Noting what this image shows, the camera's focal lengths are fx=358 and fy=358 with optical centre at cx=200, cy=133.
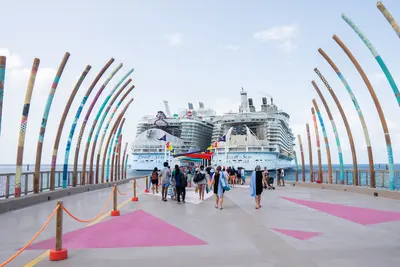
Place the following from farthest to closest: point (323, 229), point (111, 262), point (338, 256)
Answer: point (323, 229), point (338, 256), point (111, 262)

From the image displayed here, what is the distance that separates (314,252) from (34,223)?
6997 mm

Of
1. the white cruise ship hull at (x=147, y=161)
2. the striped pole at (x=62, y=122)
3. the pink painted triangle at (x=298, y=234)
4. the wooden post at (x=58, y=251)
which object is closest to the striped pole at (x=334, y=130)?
the striped pole at (x=62, y=122)

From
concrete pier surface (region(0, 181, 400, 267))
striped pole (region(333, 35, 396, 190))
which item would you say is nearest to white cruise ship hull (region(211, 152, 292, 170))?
striped pole (region(333, 35, 396, 190))

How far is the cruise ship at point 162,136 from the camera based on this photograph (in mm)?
75375

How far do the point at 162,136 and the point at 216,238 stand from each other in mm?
72270

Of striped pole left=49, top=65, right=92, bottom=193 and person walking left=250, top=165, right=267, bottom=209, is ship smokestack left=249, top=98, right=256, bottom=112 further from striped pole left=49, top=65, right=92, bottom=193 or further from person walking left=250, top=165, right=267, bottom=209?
person walking left=250, top=165, right=267, bottom=209

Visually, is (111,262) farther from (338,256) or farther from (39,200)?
(39,200)

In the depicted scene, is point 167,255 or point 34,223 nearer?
point 167,255

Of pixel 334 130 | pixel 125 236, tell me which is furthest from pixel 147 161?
pixel 125 236

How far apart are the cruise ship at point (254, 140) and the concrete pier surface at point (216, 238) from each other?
50077 mm

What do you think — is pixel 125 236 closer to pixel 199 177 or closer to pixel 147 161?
pixel 199 177

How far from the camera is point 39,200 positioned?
1441 centimetres

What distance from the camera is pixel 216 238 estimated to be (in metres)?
7.39

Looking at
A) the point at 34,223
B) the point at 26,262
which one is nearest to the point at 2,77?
the point at 34,223
